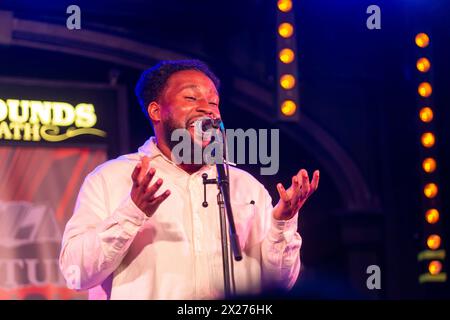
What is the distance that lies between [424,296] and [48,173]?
300 cm

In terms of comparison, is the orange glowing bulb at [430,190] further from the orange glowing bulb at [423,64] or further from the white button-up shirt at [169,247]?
the white button-up shirt at [169,247]

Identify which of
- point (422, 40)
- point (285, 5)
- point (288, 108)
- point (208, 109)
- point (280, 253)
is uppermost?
point (285, 5)

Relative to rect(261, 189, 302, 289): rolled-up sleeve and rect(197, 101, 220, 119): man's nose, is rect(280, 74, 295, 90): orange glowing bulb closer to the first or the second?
rect(197, 101, 220, 119): man's nose

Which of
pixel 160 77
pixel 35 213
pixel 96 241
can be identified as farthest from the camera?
pixel 35 213

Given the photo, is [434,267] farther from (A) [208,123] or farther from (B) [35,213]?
(A) [208,123]

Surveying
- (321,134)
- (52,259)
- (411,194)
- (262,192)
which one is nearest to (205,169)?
(262,192)

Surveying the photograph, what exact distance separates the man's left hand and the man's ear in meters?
0.73

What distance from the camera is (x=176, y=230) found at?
2.90 meters

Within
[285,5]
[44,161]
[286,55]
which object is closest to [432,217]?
[286,55]

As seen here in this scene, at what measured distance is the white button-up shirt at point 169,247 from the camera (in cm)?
273

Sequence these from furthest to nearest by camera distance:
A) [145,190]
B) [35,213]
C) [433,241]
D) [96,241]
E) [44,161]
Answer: [44,161] < [35,213] < [433,241] < [96,241] < [145,190]

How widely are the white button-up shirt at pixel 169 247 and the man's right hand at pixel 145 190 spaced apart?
0.44ft

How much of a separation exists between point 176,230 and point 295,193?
477 mm

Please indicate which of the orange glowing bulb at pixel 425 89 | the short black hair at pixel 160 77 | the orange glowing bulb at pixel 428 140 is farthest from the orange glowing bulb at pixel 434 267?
the short black hair at pixel 160 77
